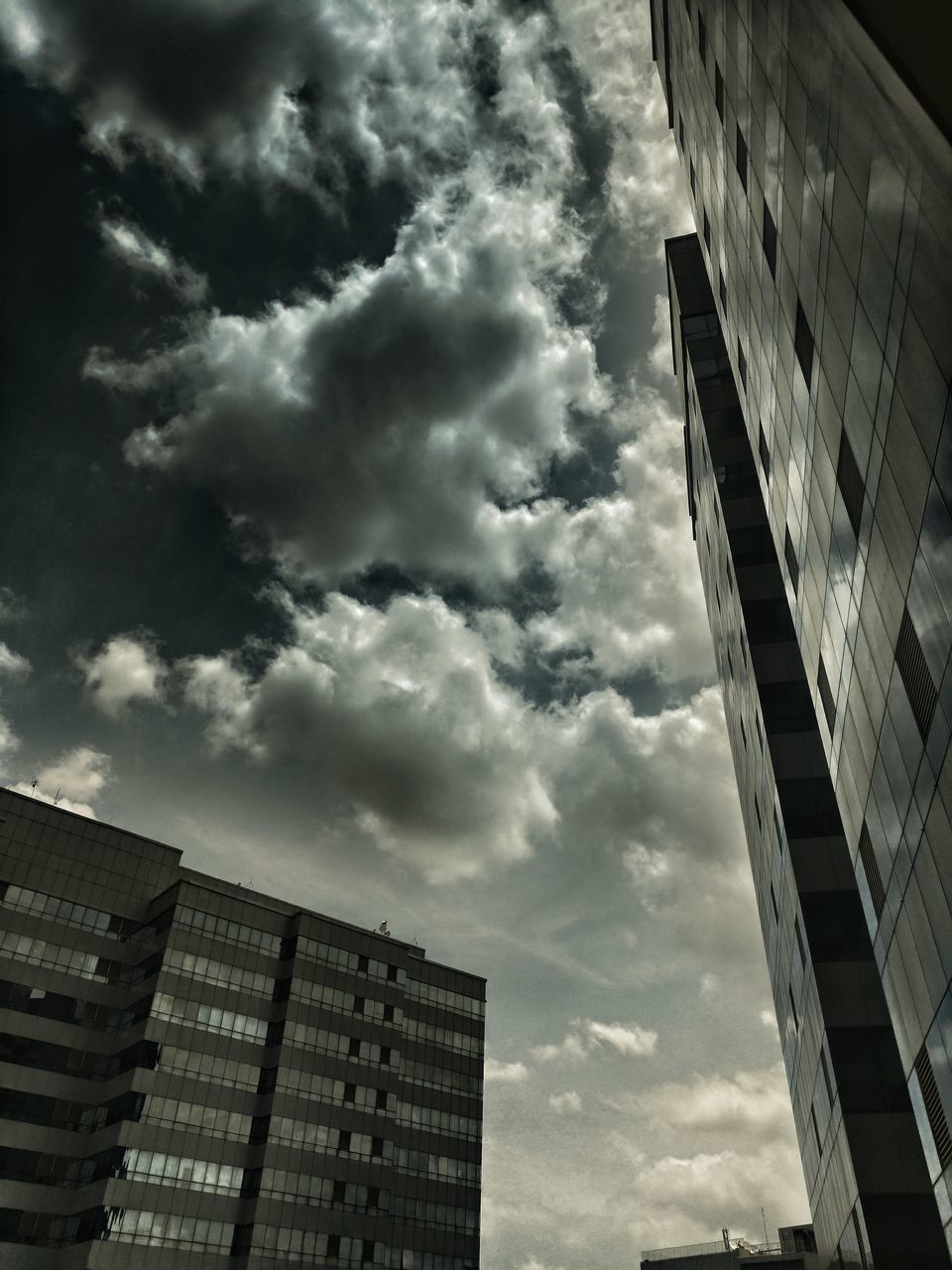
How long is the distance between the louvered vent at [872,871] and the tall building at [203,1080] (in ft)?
190

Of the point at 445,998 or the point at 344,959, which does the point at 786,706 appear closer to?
the point at 344,959

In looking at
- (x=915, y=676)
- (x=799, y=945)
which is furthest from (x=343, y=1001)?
(x=915, y=676)

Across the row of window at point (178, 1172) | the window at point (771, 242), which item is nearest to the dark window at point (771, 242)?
the window at point (771, 242)

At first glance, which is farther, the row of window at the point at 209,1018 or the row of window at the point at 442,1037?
the row of window at the point at 442,1037

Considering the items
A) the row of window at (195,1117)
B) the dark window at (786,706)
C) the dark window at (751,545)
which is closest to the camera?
the dark window at (786,706)

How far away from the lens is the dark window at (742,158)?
29.1 m

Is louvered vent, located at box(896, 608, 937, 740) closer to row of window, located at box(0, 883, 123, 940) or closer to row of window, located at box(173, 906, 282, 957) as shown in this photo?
row of window, located at box(173, 906, 282, 957)

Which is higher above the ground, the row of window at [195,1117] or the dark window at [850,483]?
the dark window at [850,483]

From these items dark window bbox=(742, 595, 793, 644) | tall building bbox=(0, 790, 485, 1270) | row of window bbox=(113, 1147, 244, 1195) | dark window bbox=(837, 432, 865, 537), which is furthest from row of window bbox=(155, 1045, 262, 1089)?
dark window bbox=(837, 432, 865, 537)

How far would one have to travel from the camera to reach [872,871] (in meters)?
23.5

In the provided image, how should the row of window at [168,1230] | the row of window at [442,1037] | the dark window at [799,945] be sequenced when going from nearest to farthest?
the dark window at [799,945] → the row of window at [168,1230] → the row of window at [442,1037]

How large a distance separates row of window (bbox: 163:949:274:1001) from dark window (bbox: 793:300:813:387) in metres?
64.0

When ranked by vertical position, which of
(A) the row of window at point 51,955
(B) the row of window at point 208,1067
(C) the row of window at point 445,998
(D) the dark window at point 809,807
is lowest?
(B) the row of window at point 208,1067

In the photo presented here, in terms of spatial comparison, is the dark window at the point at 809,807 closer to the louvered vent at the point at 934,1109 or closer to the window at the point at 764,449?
the window at the point at 764,449
